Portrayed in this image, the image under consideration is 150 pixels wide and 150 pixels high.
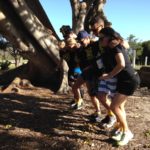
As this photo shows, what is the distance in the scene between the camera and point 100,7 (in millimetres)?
13273

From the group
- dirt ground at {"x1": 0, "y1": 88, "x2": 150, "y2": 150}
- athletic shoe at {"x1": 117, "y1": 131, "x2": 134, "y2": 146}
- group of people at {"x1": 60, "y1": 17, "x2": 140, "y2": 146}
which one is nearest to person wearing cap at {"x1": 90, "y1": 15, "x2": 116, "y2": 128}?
group of people at {"x1": 60, "y1": 17, "x2": 140, "y2": 146}

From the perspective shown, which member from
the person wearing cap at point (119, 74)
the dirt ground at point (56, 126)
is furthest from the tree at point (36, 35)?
the person wearing cap at point (119, 74)

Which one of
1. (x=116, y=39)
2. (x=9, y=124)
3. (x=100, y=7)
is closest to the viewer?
(x=116, y=39)

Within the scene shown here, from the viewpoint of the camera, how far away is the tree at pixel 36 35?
34.5ft

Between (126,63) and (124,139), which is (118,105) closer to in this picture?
(124,139)

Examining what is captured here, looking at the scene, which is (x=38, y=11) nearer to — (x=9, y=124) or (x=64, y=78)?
(x=64, y=78)

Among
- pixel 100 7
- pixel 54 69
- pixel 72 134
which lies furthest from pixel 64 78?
pixel 72 134

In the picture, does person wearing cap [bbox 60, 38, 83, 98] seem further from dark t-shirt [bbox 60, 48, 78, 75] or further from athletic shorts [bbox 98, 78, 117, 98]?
athletic shorts [bbox 98, 78, 117, 98]

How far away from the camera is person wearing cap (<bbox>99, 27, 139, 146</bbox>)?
5.77m

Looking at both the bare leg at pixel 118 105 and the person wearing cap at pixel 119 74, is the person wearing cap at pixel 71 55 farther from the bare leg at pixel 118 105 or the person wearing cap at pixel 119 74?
the bare leg at pixel 118 105

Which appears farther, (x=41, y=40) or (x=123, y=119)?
A: (x=41, y=40)

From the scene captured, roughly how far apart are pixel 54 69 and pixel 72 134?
5474 mm

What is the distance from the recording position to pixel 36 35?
425 inches

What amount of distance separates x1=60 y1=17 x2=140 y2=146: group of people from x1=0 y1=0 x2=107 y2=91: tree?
2.57 m
